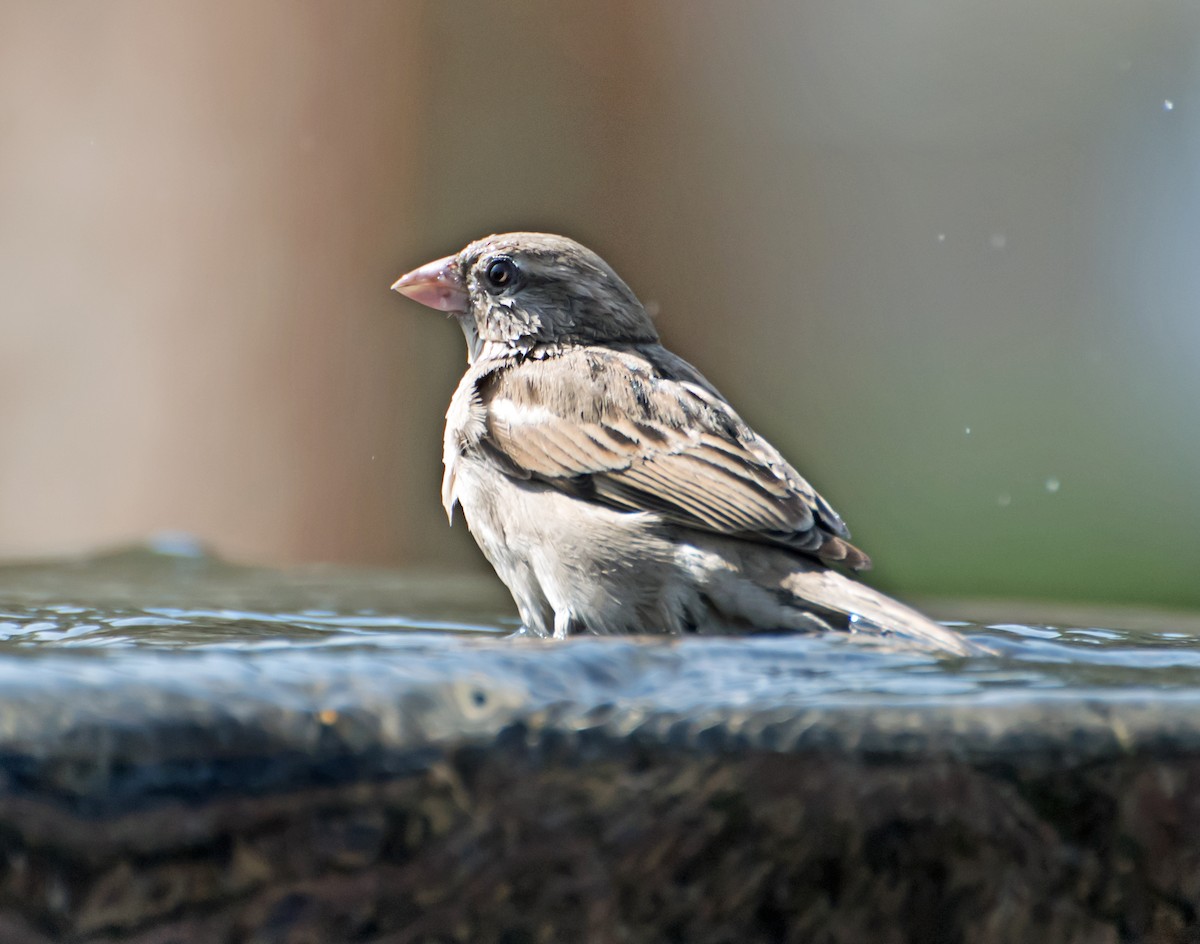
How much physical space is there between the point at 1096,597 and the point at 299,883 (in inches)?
327

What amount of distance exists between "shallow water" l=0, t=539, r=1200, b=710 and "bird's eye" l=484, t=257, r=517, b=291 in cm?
79

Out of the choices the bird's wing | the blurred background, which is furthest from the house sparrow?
the blurred background

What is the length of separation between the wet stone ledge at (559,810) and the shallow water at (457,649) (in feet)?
0.05

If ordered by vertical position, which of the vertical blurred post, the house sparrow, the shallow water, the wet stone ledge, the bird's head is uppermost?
the vertical blurred post

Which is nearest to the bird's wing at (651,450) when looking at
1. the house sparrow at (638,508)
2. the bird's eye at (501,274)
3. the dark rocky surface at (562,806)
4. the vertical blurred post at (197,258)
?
the house sparrow at (638,508)

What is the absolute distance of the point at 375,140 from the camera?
902 centimetres

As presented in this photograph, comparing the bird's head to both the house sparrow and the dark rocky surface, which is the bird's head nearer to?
the house sparrow

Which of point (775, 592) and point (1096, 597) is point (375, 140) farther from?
point (775, 592)

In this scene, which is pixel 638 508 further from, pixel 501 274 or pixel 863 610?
pixel 501 274

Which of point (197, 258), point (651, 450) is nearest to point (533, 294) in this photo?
point (651, 450)

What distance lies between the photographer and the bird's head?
3.71 metres

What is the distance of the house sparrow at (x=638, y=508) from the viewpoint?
9.62 ft

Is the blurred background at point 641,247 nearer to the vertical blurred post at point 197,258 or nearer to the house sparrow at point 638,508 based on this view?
the vertical blurred post at point 197,258

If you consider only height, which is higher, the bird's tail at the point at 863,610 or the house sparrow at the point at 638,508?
the house sparrow at the point at 638,508
